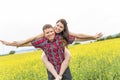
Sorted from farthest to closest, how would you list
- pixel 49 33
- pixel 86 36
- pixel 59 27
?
pixel 86 36 < pixel 59 27 < pixel 49 33

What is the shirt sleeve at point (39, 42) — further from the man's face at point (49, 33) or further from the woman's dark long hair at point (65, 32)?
the woman's dark long hair at point (65, 32)

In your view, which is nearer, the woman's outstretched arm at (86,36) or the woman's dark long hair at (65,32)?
the woman's dark long hair at (65,32)

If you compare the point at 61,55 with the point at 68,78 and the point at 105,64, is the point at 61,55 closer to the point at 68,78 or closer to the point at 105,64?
the point at 68,78

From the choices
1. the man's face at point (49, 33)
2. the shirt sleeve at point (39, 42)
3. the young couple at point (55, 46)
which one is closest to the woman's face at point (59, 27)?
the young couple at point (55, 46)

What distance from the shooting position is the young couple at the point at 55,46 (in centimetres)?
614

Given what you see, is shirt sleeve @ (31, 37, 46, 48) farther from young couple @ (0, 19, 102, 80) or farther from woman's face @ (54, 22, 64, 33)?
woman's face @ (54, 22, 64, 33)

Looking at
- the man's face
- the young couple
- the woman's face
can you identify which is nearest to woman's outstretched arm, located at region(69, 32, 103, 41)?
the young couple

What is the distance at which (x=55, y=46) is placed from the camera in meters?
6.18

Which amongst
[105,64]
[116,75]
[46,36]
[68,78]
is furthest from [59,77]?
[105,64]

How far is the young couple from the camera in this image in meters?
6.14

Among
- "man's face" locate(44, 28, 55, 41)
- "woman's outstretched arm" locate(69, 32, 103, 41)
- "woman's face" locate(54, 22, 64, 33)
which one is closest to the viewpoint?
"man's face" locate(44, 28, 55, 41)

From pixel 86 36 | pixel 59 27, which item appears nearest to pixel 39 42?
pixel 59 27

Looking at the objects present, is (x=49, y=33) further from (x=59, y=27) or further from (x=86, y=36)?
(x=86, y=36)

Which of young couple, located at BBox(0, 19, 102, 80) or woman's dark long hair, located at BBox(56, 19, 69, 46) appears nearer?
young couple, located at BBox(0, 19, 102, 80)
